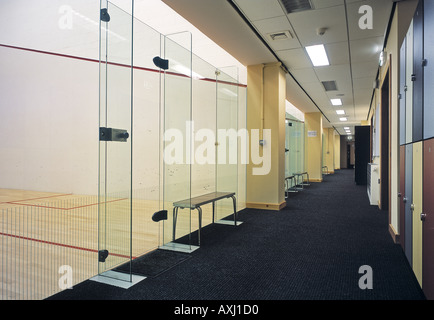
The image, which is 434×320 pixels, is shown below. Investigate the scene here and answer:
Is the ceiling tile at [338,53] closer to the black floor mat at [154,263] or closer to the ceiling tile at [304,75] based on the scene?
the ceiling tile at [304,75]

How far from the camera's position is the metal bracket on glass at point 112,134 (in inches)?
83.6

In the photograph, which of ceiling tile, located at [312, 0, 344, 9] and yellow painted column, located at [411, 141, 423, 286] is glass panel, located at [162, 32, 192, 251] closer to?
ceiling tile, located at [312, 0, 344, 9]

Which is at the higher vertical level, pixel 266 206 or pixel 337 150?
pixel 337 150

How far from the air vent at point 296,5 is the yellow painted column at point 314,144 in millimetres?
7691

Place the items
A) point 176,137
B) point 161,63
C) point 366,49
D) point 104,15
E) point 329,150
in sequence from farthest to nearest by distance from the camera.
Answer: point 329,150 < point 366,49 < point 176,137 < point 161,63 < point 104,15

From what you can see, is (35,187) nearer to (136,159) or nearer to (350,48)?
(136,159)

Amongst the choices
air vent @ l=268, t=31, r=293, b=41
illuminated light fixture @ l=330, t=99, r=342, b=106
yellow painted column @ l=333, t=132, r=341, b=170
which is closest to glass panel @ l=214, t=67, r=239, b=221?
air vent @ l=268, t=31, r=293, b=41

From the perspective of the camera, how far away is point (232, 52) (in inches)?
181

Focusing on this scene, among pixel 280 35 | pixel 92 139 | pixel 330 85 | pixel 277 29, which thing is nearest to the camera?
pixel 277 29

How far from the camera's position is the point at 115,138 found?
2174mm

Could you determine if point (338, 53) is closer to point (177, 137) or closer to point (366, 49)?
point (366, 49)

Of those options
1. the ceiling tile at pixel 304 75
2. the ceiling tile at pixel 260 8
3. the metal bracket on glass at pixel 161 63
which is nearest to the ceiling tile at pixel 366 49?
the ceiling tile at pixel 304 75

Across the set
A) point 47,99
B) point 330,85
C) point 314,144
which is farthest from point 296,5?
point 314,144

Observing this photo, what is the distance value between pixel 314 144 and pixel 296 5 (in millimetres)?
8059
